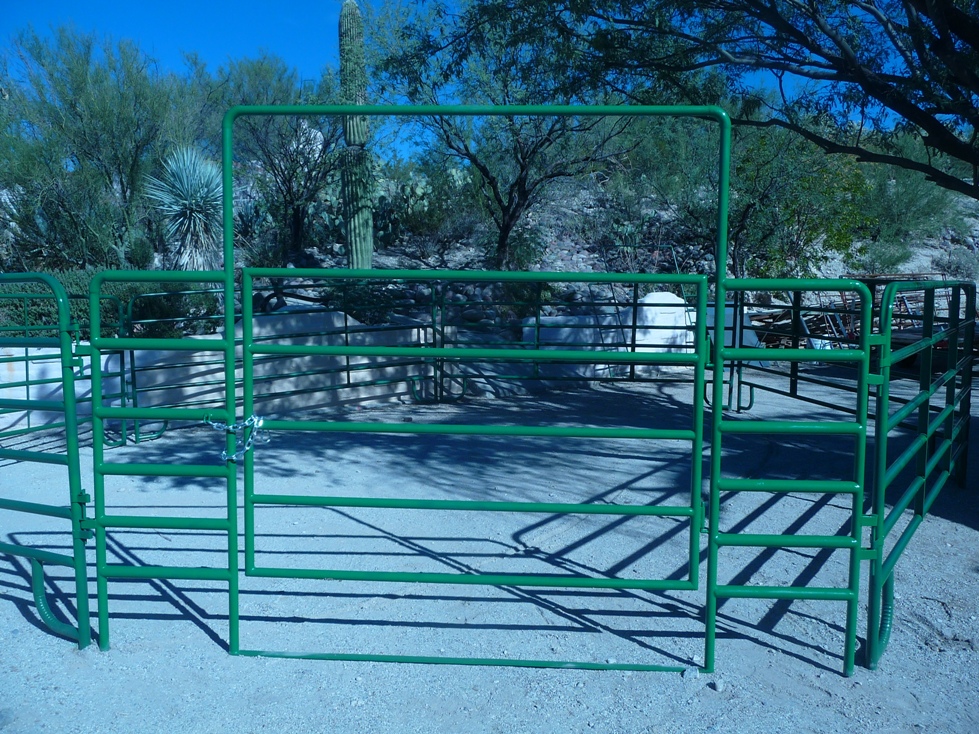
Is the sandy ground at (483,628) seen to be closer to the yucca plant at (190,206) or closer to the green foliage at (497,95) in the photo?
the green foliage at (497,95)

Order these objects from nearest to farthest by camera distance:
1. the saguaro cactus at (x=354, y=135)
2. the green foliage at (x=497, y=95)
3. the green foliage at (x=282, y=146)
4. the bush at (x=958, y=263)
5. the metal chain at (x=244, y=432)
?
the metal chain at (x=244, y=432), the green foliage at (x=497, y=95), the saguaro cactus at (x=354, y=135), the green foliage at (x=282, y=146), the bush at (x=958, y=263)

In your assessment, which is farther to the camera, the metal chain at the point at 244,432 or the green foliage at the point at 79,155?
the green foliage at the point at 79,155

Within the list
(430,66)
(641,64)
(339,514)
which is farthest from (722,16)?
(339,514)

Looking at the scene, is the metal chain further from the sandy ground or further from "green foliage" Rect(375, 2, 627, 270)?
"green foliage" Rect(375, 2, 627, 270)

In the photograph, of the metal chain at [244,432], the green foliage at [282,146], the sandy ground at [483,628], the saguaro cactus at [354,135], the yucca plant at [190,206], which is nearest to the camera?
the sandy ground at [483,628]

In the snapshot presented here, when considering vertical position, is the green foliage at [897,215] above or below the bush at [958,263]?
above

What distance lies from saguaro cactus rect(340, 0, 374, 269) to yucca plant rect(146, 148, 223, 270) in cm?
242

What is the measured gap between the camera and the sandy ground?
342cm

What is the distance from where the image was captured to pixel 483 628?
4.21 metres

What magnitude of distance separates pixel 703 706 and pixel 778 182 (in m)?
16.2

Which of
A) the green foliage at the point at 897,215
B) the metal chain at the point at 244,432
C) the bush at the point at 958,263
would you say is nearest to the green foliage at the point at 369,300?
the metal chain at the point at 244,432

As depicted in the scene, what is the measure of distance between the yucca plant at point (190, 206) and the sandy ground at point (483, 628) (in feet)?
28.5

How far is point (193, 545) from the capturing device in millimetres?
5328

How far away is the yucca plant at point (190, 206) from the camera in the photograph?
14727mm
